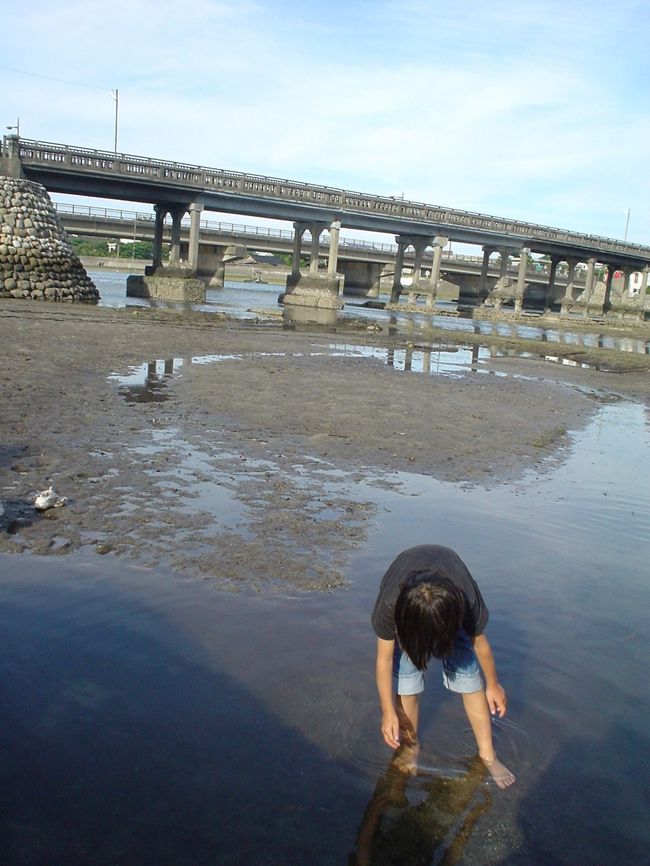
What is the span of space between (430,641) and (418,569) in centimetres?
28

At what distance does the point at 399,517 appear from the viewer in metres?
6.90

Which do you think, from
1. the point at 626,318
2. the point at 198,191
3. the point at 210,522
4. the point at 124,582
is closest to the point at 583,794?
the point at 124,582

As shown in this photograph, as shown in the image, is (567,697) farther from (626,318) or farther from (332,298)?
(626,318)

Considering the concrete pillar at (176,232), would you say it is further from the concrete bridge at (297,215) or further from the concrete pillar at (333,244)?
the concrete pillar at (333,244)

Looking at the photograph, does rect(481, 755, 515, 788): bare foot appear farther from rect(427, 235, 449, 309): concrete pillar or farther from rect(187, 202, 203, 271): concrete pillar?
rect(427, 235, 449, 309): concrete pillar

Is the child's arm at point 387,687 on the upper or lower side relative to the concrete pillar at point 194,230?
lower

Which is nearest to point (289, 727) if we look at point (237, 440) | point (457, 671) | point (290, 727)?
point (290, 727)

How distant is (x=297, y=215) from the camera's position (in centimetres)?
5622

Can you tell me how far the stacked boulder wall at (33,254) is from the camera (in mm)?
30938

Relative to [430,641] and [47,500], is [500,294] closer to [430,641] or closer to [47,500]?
[47,500]

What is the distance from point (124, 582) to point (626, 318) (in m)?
79.0

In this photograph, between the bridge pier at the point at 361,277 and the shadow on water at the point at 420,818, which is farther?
the bridge pier at the point at 361,277

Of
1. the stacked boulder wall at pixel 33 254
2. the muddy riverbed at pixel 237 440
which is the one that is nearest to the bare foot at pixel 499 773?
the muddy riverbed at pixel 237 440

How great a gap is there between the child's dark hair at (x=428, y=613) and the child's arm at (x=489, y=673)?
0.29 metres
